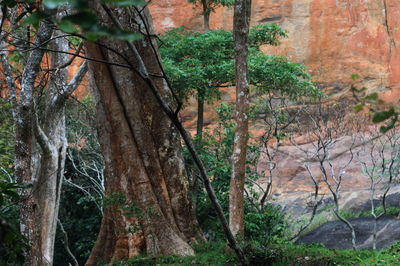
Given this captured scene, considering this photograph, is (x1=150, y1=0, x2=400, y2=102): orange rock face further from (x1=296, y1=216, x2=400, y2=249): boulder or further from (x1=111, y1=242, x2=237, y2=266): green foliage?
(x1=111, y1=242, x2=237, y2=266): green foliage

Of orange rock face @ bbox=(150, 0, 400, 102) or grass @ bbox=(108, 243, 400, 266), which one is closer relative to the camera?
grass @ bbox=(108, 243, 400, 266)

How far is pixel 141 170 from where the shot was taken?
6.96m

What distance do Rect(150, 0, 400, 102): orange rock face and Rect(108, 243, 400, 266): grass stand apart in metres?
16.8

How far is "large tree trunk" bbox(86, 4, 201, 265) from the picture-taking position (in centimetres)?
696

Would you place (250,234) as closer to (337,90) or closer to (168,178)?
(168,178)

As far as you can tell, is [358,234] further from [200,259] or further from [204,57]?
[200,259]

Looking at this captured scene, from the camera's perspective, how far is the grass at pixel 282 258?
5.49 m

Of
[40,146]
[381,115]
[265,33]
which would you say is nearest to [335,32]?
[265,33]

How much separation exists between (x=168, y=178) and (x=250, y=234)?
2144 mm

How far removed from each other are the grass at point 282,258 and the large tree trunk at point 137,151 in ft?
1.75

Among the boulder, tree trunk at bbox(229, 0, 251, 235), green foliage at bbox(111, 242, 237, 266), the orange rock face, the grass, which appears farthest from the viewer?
the orange rock face

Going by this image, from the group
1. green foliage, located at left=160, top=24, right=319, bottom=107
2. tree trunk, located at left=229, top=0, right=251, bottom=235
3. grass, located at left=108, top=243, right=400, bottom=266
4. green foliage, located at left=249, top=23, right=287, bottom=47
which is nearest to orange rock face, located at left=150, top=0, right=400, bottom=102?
green foliage, located at left=249, top=23, right=287, bottom=47

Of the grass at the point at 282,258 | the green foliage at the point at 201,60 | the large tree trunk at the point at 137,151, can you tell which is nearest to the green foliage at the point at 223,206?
the large tree trunk at the point at 137,151

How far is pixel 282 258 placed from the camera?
5652mm
